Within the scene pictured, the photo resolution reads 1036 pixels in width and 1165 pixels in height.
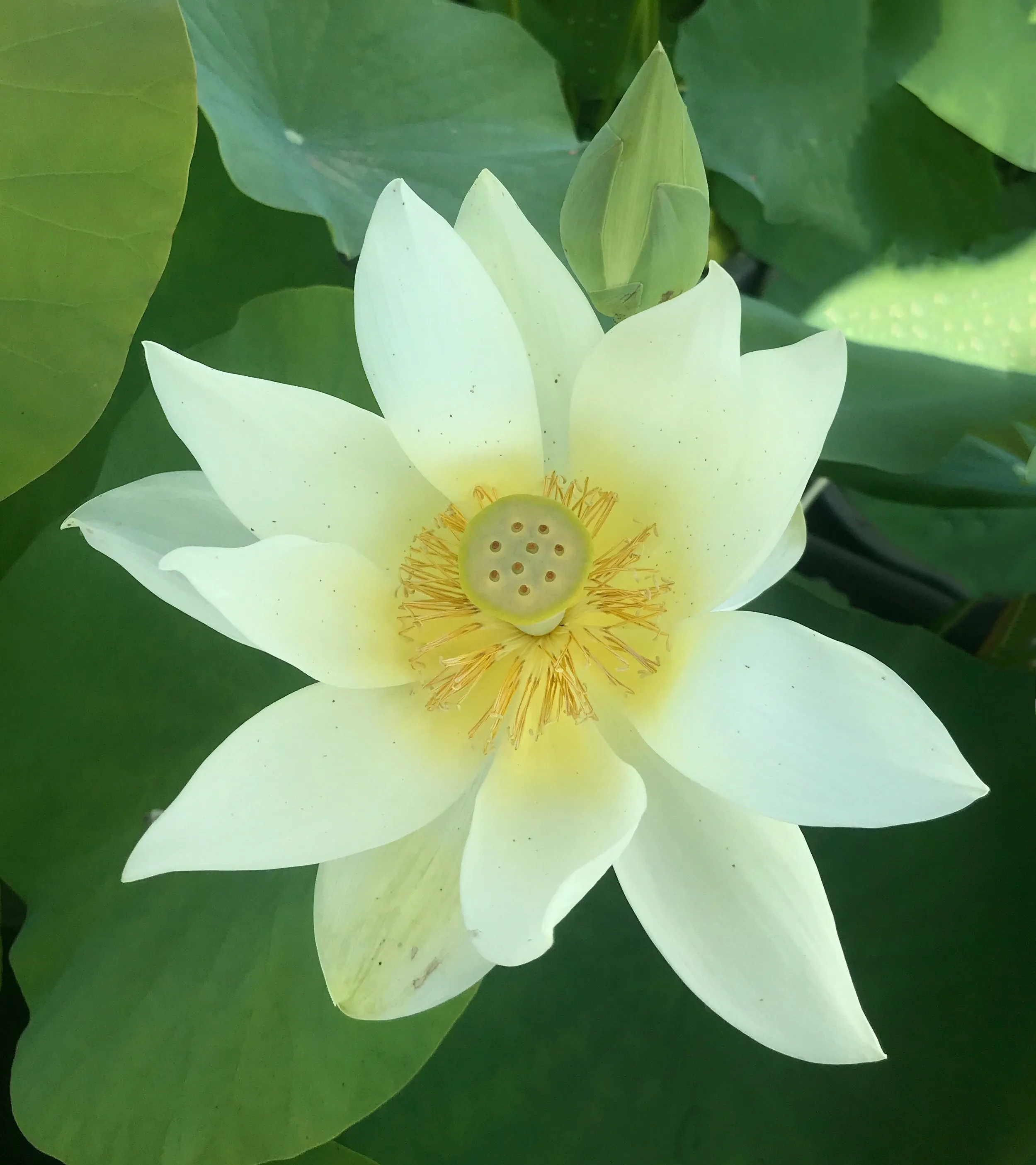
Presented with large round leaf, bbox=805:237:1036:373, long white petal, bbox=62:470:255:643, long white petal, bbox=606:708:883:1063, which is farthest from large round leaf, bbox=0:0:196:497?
large round leaf, bbox=805:237:1036:373

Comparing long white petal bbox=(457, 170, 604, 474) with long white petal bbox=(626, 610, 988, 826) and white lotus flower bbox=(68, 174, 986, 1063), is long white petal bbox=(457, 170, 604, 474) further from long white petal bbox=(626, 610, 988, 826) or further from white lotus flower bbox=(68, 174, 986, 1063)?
long white petal bbox=(626, 610, 988, 826)

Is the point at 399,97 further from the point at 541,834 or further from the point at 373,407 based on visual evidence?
the point at 541,834

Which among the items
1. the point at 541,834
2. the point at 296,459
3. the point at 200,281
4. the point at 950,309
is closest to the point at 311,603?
the point at 296,459

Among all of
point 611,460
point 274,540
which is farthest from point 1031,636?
point 274,540

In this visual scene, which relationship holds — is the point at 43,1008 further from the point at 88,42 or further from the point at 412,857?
the point at 88,42

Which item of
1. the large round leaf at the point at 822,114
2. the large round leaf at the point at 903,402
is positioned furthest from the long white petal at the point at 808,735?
the large round leaf at the point at 822,114

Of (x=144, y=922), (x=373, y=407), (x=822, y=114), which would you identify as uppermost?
(x=822, y=114)

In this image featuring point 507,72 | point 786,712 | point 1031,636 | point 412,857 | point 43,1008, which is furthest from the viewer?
point 1031,636
